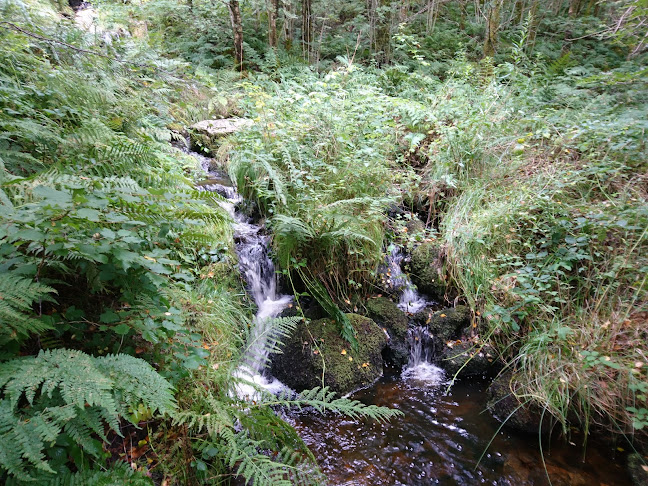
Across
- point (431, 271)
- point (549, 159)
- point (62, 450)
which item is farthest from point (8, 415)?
point (549, 159)

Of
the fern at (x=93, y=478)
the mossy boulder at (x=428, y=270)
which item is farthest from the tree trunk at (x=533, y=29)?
the fern at (x=93, y=478)

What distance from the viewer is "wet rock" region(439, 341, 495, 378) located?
3873mm

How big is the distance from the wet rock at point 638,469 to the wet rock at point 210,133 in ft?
22.1

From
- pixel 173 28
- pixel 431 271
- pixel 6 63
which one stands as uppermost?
pixel 173 28

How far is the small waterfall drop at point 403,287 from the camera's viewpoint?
14.9ft

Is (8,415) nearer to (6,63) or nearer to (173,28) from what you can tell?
(6,63)

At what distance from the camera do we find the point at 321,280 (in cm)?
402

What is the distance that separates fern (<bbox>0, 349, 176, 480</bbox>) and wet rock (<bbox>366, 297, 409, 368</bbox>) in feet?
9.72

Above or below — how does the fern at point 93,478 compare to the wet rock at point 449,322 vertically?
above

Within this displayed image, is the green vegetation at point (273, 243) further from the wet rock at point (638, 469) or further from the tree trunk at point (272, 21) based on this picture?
the tree trunk at point (272, 21)

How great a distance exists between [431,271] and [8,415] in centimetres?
415

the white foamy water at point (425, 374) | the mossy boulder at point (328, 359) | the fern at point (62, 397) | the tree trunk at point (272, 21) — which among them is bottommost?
the white foamy water at point (425, 374)

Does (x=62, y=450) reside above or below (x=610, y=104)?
below

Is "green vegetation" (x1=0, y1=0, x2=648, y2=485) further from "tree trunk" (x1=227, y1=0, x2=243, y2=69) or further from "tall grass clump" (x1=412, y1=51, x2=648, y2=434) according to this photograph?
"tree trunk" (x1=227, y1=0, x2=243, y2=69)
